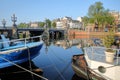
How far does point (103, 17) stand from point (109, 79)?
76789 millimetres

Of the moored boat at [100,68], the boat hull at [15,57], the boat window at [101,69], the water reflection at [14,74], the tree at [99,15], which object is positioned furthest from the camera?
the tree at [99,15]

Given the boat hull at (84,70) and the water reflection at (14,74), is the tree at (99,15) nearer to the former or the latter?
the boat hull at (84,70)

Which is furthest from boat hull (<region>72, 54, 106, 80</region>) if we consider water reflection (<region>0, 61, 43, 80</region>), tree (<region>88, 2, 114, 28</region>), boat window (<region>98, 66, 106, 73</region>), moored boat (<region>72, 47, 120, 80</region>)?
tree (<region>88, 2, 114, 28</region>)

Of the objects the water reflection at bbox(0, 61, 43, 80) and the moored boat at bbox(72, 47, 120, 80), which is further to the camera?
the water reflection at bbox(0, 61, 43, 80)

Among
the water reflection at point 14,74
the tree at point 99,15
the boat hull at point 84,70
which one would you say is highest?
the tree at point 99,15

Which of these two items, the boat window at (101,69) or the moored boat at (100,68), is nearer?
the moored boat at (100,68)

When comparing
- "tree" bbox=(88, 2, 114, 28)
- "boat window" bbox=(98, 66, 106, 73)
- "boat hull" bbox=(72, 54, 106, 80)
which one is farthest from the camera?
"tree" bbox=(88, 2, 114, 28)

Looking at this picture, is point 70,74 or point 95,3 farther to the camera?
point 95,3

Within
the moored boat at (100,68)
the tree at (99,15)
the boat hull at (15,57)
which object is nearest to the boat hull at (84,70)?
the moored boat at (100,68)

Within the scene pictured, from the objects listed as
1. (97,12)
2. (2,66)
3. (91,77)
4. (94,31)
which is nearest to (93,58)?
(91,77)

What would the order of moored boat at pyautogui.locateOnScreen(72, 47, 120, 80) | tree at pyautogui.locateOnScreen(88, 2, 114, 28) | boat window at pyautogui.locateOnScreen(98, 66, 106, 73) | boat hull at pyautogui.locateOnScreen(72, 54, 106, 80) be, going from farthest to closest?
tree at pyautogui.locateOnScreen(88, 2, 114, 28)
boat hull at pyautogui.locateOnScreen(72, 54, 106, 80)
boat window at pyautogui.locateOnScreen(98, 66, 106, 73)
moored boat at pyautogui.locateOnScreen(72, 47, 120, 80)

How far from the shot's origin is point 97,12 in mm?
91000

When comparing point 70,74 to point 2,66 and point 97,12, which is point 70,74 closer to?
point 2,66

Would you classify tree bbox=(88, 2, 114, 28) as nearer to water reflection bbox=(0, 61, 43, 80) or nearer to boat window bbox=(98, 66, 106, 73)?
water reflection bbox=(0, 61, 43, 80)
